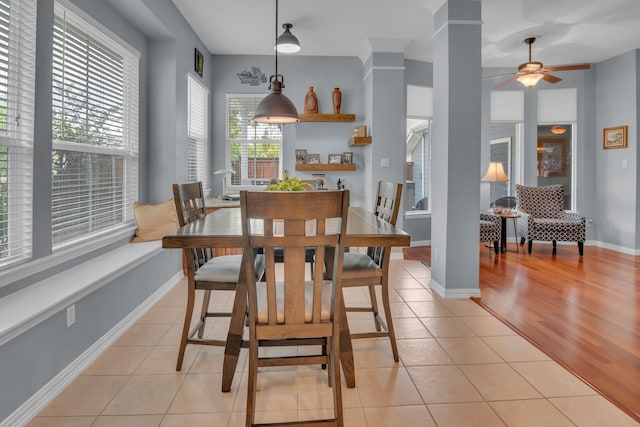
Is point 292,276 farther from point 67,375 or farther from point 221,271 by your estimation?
point 67,375

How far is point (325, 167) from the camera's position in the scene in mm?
5559

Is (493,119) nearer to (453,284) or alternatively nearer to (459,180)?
(459,180)

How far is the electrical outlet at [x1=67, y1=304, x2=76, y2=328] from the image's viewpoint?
83.9 inches

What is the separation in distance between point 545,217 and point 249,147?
454 cm

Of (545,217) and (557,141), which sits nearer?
(545,217)

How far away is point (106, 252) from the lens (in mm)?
3086

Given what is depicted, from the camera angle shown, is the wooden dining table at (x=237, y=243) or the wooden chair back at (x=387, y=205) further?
the wooden chair back at (x=387, y=205)

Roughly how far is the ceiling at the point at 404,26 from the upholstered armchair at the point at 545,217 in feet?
6.51

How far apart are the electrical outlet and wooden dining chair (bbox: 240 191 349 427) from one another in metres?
1.13

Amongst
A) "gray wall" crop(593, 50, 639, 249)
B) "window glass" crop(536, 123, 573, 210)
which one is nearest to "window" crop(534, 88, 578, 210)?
"window glass" crop(536, 123, 573, 210)

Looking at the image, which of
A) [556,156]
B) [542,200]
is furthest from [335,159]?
[556,156]

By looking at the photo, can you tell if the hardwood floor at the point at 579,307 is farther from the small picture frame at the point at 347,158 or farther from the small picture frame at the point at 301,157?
the small picture frame at the point at 301,157

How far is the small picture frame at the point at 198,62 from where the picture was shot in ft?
15.6

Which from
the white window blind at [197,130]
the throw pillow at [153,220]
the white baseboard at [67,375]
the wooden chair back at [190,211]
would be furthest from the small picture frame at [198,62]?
the white baseboard at [67,375]
